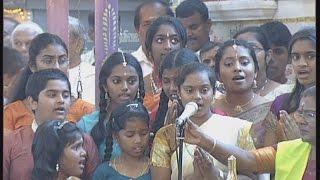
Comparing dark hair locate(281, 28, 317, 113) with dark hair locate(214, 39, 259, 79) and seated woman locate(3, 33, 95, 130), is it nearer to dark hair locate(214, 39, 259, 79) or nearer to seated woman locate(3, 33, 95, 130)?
dark hair locate(214, 39, 259, 79)

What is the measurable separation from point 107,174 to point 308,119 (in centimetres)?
96

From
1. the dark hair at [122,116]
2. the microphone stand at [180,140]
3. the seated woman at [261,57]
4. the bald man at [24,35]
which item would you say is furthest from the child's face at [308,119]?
the bald man at [24,35]

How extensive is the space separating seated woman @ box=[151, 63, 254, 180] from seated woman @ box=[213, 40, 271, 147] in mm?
38

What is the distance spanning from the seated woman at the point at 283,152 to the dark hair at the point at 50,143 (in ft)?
1.91

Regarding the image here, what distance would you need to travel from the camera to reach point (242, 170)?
3334mm

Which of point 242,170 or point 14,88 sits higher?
point 14,88

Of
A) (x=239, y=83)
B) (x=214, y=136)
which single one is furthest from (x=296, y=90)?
(x=214, y=136)

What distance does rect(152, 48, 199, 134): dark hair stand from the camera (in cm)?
343

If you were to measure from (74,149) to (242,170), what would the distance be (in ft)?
2.63

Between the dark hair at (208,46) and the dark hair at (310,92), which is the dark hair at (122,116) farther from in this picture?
the dark hair at (310,92)

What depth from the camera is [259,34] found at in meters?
3.36

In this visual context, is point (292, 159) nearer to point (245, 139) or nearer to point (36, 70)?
point (245, 139)

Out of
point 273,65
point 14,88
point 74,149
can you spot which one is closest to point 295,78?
point 273,65

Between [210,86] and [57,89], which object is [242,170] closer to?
[210,86]
